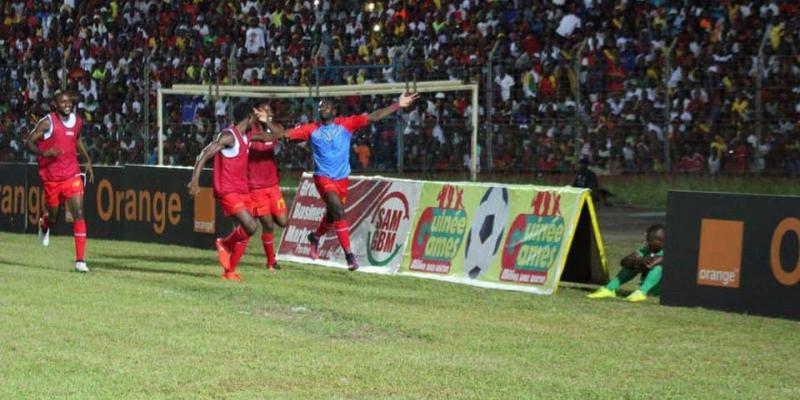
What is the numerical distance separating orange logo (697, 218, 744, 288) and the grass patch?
414 millimetres

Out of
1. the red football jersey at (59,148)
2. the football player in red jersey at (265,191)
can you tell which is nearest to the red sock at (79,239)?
the red football jersey at (59,148)

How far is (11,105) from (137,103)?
4756 millimetres

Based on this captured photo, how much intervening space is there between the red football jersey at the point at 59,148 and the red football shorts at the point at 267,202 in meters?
2.20

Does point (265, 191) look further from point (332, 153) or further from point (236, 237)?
point (236, 237)

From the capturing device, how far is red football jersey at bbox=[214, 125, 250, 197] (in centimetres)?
1731

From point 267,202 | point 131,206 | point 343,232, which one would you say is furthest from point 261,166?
point 131,206

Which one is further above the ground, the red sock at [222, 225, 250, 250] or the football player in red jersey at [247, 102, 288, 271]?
→ the football player in red jersey at [247, 102, 288, 271]

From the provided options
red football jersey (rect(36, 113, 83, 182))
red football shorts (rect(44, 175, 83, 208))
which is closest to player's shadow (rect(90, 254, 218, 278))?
red football shorts (rect(44, 175, 83, 208))

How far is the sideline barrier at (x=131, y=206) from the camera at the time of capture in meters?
22.4

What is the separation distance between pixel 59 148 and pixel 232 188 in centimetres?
244

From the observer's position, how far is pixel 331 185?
18.7 m

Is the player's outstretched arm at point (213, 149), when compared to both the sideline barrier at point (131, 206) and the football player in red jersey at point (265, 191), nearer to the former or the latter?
the football player in red jersey at point (265, 191)

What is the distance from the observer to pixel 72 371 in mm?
10523

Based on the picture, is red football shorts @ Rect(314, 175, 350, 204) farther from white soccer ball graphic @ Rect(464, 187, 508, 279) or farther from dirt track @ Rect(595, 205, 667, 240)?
dirt track @ Rect(595, 205, 667, 240)
